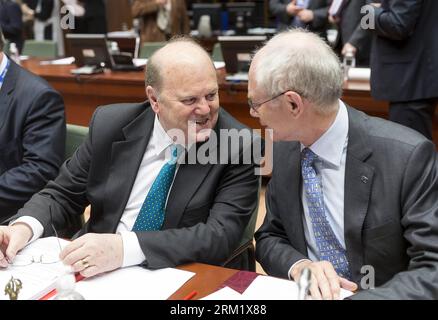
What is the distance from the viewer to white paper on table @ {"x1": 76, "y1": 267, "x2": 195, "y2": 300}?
130 centimetres

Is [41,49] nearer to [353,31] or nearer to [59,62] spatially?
[59,62]

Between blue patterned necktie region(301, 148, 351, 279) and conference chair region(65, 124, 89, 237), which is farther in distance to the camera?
conference chair region(65, 124, 89, 237)

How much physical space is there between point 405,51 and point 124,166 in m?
1.90

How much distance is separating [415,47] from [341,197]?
1.76 m

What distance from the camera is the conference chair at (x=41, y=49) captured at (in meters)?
5.98

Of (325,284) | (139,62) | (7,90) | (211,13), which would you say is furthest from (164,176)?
(211,13)

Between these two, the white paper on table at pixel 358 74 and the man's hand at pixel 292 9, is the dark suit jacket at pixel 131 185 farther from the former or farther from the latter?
the man's hand at pixel 292 9

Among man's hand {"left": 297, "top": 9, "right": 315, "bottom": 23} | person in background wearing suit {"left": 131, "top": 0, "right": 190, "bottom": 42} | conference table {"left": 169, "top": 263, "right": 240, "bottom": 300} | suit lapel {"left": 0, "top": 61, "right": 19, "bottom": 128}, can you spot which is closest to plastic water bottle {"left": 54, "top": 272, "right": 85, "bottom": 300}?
conference table {"left": 169, "top": 263, "right": 240, "bottom": 300}

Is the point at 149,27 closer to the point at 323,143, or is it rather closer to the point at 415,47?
the point at 415,47

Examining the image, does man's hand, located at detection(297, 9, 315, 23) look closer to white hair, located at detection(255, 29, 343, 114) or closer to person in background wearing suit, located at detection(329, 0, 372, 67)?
person in background wearing suit, located at detection(329, 0, 372, 67)

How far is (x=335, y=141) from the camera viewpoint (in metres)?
1.55

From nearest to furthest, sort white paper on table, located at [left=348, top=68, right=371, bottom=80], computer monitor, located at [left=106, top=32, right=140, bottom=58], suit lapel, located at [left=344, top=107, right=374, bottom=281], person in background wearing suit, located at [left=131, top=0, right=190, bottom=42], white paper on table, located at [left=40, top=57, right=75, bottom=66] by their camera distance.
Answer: suit lapel, located at [left=344, top=107, right=374, bottom=281], white paper on table, located at [left=348, top=68, right=371, bottom=80], computer monitor, located at [left=106, top=32, right=140, bottom=58], white paper on table, located at [left=40, top=57, right=75, bottom=66], person in background wearing suit, located at [left=131, top=0, right=190, bottom=42]

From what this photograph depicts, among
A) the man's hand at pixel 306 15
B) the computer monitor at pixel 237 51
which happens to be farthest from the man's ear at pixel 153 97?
the man's hand at pixel 306 15
